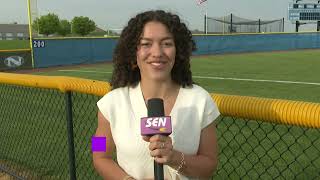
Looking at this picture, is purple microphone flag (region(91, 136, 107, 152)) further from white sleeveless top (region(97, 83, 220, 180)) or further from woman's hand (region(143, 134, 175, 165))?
woman's hand (region(143, 134, 175, 165))

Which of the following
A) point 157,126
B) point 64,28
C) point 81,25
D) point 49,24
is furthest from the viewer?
point 64,28

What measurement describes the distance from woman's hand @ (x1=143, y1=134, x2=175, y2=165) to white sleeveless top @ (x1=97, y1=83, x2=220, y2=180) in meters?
0.40

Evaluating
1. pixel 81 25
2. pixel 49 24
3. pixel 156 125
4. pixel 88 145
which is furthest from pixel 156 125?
pixel 49 24

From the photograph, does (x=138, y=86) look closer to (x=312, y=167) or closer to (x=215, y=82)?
(x=312, y=167)

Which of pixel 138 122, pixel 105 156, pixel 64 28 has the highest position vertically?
pixel 64 28

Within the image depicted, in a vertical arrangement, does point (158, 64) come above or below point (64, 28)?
below

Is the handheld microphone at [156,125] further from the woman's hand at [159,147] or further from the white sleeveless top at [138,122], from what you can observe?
the white sleeveless top at [138,122]

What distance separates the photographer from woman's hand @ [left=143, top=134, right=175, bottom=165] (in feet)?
5.19

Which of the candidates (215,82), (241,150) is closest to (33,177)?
(241,150)

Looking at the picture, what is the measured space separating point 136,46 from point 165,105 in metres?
0.32

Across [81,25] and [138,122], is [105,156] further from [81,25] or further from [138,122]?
[81,25]

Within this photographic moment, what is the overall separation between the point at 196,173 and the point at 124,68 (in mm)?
652

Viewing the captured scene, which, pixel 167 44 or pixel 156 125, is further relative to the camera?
pixel 167 44

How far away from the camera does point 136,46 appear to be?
2.21m
